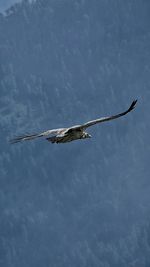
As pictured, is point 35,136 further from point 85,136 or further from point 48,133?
point 85,136

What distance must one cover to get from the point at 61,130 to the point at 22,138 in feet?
7.51

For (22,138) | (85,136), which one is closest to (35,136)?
(22,138)

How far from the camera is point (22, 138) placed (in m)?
46.3

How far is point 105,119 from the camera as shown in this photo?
147 feet

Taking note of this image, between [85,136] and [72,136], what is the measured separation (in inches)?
106

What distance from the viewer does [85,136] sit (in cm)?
4888

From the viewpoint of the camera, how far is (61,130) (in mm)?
47406

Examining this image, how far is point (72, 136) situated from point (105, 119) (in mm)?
2357

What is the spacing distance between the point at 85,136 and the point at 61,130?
6.43ft

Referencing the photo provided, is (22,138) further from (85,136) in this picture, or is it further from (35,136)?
(85,136)

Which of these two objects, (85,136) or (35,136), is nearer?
(35,136)

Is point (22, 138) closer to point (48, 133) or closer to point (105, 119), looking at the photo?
point (48, 133)

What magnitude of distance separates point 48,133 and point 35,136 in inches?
50.7

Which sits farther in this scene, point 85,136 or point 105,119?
point 85,136
